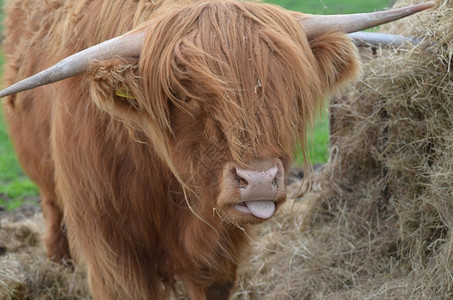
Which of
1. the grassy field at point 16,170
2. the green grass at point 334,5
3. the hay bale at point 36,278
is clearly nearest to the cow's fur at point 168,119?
the hay bale at point 36,278

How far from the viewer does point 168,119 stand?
2.61m

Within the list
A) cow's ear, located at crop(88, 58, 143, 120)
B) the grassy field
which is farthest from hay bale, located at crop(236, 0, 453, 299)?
cow's ear, located at crop(88, 58, 143, 120)

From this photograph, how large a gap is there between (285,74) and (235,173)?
418 millimetres

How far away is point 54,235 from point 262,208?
2745 millimetres

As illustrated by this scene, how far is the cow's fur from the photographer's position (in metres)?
2.45

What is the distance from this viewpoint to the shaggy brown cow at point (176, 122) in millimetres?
2432

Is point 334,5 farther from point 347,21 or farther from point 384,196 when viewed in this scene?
point 347,21

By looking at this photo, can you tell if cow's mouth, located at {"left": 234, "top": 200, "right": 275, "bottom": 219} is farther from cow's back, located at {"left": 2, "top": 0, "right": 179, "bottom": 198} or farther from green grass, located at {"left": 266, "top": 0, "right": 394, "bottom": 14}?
green grass, located at {"left": 266, "top": 0, "right": 394, "bottom": 14}

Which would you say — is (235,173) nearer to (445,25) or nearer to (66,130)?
(66,130)

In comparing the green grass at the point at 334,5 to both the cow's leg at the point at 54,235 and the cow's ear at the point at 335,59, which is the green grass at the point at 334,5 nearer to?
the cow's leg at the point at 54,235

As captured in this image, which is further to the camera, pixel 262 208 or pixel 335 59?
pixel 335 59

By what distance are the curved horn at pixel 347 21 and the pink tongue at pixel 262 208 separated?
76 centimetres

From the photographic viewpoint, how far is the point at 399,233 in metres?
3.74

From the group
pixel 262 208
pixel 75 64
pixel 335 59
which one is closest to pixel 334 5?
pixel 335 59
